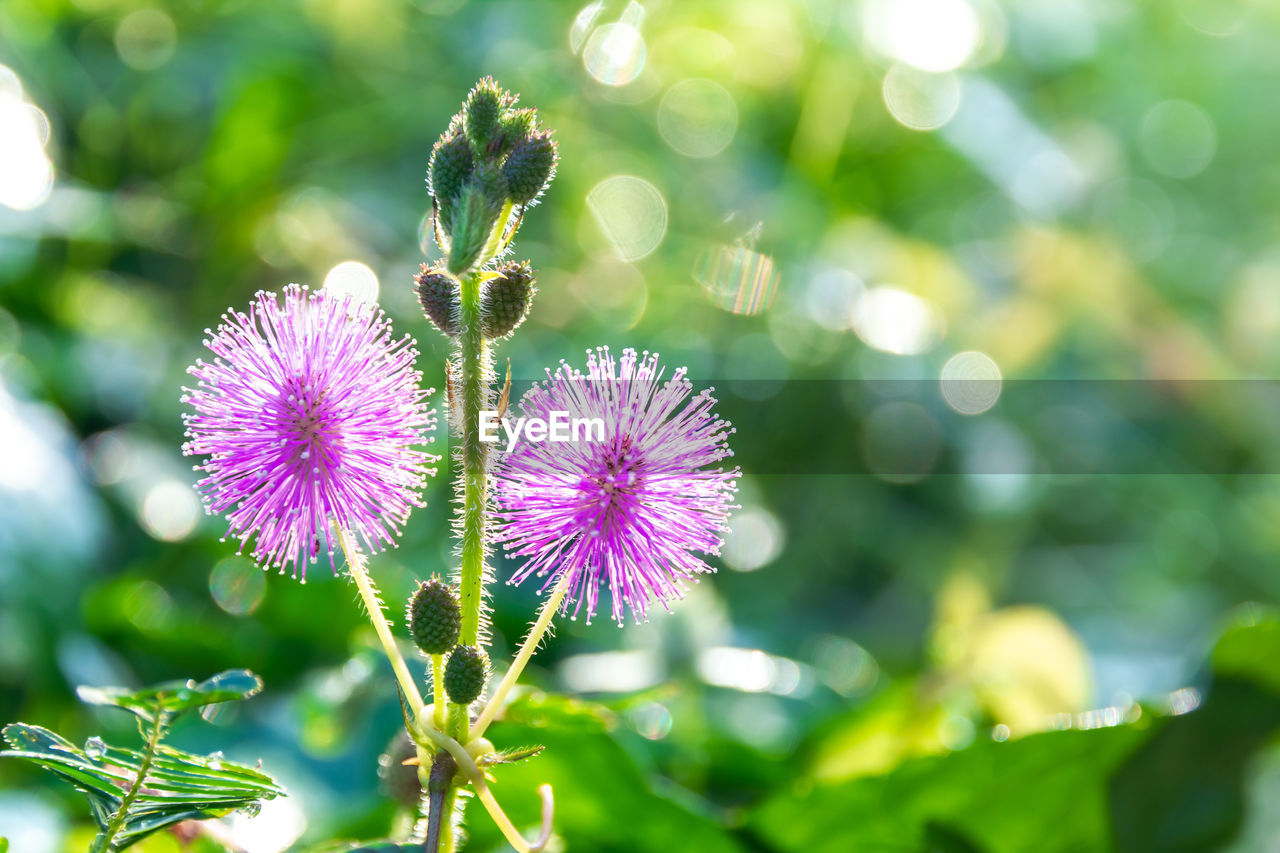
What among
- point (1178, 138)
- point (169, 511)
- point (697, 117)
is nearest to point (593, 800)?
point (169, 511)

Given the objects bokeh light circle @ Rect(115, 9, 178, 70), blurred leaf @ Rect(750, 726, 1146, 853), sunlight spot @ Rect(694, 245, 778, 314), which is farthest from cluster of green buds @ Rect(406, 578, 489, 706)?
bokeh light circle @ Rect(115, 9, 178, 70)

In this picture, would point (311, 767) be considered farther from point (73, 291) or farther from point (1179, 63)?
point (1179, 63)

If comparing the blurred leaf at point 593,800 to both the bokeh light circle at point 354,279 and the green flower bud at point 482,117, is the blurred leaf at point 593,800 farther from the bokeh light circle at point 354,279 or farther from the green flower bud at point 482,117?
the bokeh light circle at point 354,279

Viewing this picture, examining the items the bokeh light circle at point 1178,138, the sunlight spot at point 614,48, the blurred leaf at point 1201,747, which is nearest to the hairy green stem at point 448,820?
the blurred leaf at point 1201,747

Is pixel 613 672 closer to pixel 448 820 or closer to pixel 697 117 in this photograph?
pixel 448 820

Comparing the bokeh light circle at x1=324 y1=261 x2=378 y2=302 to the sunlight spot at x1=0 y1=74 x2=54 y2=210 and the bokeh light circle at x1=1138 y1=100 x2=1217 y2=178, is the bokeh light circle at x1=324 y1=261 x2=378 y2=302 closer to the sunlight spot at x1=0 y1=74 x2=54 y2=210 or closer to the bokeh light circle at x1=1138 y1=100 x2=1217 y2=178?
the sunlight spot at x1=0 y1=74 x2=54 y2=210

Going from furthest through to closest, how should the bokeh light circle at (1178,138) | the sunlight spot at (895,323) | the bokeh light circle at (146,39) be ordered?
the bokeh light circle at (1178,138) < the bokeh light circle at (146,39) < the sunlight spot at (895,323)
